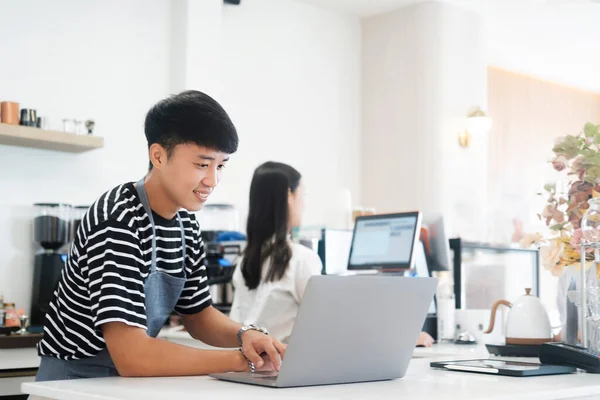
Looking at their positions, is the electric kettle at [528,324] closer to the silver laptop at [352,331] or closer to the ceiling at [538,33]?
the silver laptop at [352,331]

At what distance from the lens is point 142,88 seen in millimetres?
4766

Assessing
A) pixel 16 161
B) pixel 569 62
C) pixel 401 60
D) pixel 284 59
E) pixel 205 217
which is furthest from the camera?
pixel 569 62

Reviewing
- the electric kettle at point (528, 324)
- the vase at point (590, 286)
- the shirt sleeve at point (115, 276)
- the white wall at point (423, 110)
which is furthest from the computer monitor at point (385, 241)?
the white wall at point (423, 110)

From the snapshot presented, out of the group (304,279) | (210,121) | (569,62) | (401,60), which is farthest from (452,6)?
(210,121)

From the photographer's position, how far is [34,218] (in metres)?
4.19

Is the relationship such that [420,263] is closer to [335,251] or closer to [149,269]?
[335,251]

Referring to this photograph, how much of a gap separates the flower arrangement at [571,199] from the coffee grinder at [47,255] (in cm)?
259

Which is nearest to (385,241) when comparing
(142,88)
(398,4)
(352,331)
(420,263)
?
(420,263)

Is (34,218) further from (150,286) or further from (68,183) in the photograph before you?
(150,286)

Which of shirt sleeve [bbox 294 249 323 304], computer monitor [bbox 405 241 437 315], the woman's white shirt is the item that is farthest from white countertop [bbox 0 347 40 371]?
computer monitor [bbox 405 241 437 315]

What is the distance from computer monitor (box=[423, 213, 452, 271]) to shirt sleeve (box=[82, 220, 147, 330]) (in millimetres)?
2000

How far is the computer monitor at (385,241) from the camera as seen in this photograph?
3.27 meters

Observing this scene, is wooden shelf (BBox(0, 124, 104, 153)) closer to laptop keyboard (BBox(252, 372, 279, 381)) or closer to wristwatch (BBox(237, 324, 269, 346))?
wristwatch (BBox(237, 324, 269, 346))

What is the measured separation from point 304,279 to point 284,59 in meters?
3.03
